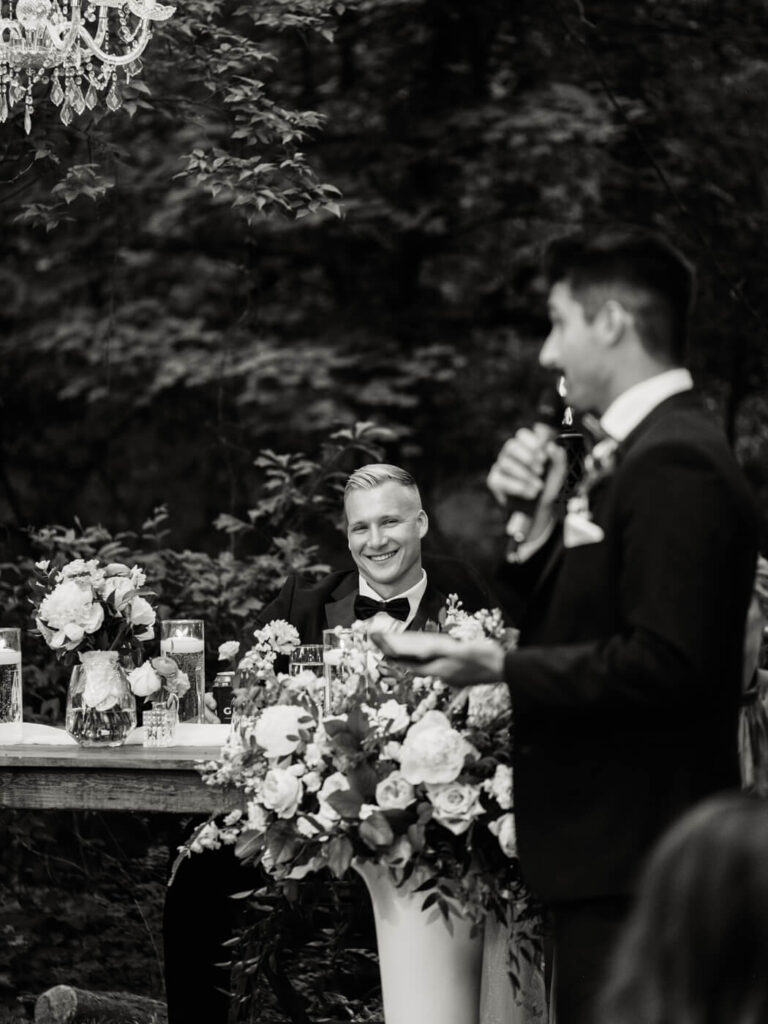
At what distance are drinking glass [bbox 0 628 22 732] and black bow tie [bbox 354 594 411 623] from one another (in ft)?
3.10

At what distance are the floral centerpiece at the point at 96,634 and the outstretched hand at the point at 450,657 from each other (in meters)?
1.65

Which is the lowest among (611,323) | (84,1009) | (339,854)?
(84,1009)

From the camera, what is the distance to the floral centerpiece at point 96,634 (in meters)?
3.65

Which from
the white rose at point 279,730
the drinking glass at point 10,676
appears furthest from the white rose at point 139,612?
the white rose at point 279,730

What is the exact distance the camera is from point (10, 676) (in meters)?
3.85

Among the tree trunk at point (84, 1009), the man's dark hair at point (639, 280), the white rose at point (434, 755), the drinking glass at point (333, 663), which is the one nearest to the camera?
the man's dark hair at point (639, 280)

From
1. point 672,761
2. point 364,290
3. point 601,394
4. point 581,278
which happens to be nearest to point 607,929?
point 672,761

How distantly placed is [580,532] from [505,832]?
2.74 ft

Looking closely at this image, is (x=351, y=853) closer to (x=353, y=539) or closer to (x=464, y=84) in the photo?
(x=353, y=539)

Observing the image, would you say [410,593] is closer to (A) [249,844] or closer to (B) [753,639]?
(A) [249,844]

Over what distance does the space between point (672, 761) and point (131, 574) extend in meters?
2.03

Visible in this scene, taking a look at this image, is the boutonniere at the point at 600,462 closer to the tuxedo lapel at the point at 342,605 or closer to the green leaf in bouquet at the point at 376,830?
the green leaf in bouquet at the point at 376,830

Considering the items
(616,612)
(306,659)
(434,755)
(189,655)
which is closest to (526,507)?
(616,612)

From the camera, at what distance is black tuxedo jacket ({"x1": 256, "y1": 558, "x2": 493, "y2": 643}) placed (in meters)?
4.34
